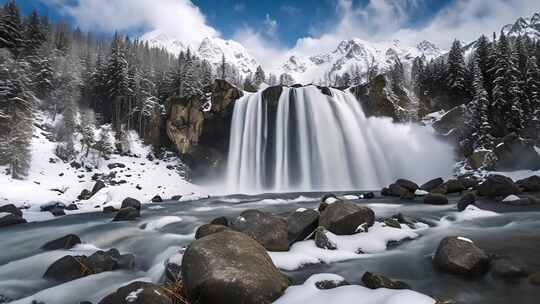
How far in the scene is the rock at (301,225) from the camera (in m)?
8.65

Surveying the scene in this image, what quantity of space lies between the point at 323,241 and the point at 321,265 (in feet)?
3.43

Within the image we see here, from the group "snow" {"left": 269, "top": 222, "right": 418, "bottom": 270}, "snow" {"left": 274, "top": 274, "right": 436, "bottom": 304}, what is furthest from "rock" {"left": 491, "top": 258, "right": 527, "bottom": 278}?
"snow" {"left": 274, "top": 274, "right": 436, "bottom": 304}

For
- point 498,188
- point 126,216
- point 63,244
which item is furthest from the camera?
point 498,188

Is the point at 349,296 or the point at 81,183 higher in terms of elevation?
the point at 81,183

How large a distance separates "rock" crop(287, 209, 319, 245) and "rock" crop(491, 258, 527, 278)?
4.54m

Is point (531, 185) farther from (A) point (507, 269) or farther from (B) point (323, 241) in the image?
(B) point (323, 241)

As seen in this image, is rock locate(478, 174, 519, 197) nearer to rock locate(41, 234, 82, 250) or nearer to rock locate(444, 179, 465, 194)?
rock locate(444, 179, 465, 194)

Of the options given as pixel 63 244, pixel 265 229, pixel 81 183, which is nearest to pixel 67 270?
pixel 63 244

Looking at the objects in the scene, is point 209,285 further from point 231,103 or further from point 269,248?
point 231,103

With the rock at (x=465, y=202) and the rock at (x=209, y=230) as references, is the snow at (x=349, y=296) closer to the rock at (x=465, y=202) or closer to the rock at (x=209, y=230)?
the rock at (x=209, y=230)

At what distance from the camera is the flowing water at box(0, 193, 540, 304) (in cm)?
576

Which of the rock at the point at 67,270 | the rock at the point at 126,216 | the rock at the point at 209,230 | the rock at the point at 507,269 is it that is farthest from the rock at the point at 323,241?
the rock at the point at 126,216

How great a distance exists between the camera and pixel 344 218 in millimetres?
8711

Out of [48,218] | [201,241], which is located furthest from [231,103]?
[201,241]
